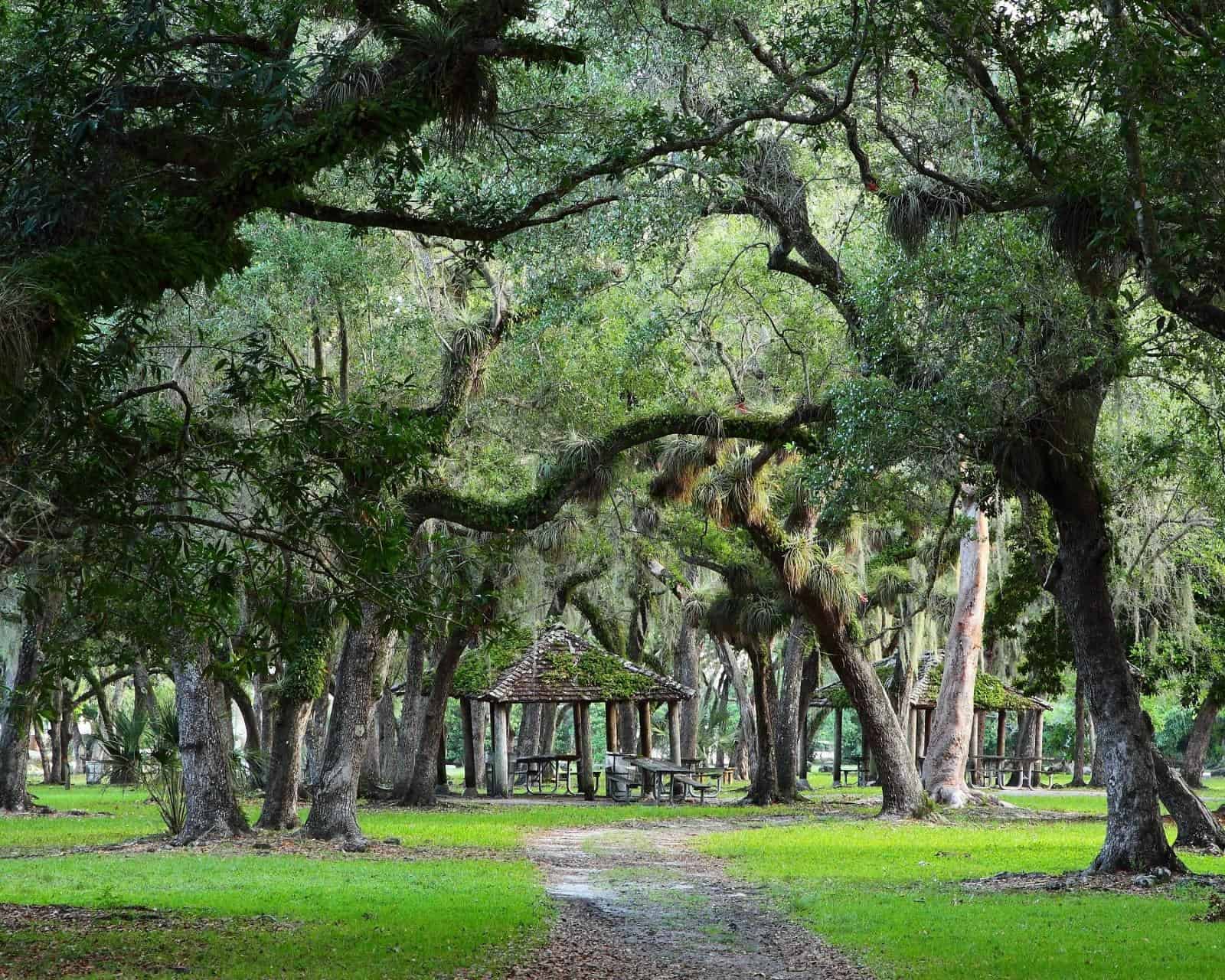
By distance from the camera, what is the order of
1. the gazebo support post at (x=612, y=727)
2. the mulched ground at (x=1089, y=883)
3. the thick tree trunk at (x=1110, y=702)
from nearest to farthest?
the mulched ground at (x=1089, y=883), the thick tree trunk at (x=1110, y=702), the gazebo support post at (x=612, y=727)

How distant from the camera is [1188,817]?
43.8 feet

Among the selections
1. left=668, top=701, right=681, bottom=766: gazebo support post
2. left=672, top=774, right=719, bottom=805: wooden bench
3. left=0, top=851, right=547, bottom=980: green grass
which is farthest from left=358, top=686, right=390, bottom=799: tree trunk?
left=0, top=851, right=547, bottom=980: green grass

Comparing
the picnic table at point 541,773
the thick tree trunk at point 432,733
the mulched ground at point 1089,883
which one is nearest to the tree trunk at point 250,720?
the thick tree trunk at point 432,733

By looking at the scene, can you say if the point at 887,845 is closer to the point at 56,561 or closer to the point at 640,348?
the point at 640,348

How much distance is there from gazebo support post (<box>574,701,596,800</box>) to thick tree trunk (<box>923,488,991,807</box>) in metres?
8.55

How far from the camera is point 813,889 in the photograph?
448 inches

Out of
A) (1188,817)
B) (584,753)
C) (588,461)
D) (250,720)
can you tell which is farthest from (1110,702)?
(250,720)

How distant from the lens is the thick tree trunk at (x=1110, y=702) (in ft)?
35.9

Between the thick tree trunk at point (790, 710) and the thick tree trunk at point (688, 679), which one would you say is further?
the thick tree trunk at point (688, 679)

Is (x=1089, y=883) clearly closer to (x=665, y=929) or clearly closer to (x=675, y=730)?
(x=665, y=929)

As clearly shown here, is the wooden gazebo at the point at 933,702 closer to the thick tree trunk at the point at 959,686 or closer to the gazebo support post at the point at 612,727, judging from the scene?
the thick tree trunk at the point at 959,686

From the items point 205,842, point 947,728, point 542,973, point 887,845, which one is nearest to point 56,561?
point 542,973

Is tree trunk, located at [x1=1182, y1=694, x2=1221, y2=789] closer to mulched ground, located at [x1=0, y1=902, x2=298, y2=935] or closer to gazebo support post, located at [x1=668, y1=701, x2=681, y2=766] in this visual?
gazebo support post, located at [x1=668, y1=701, x2=681, y2=766]

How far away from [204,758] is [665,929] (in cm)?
824
